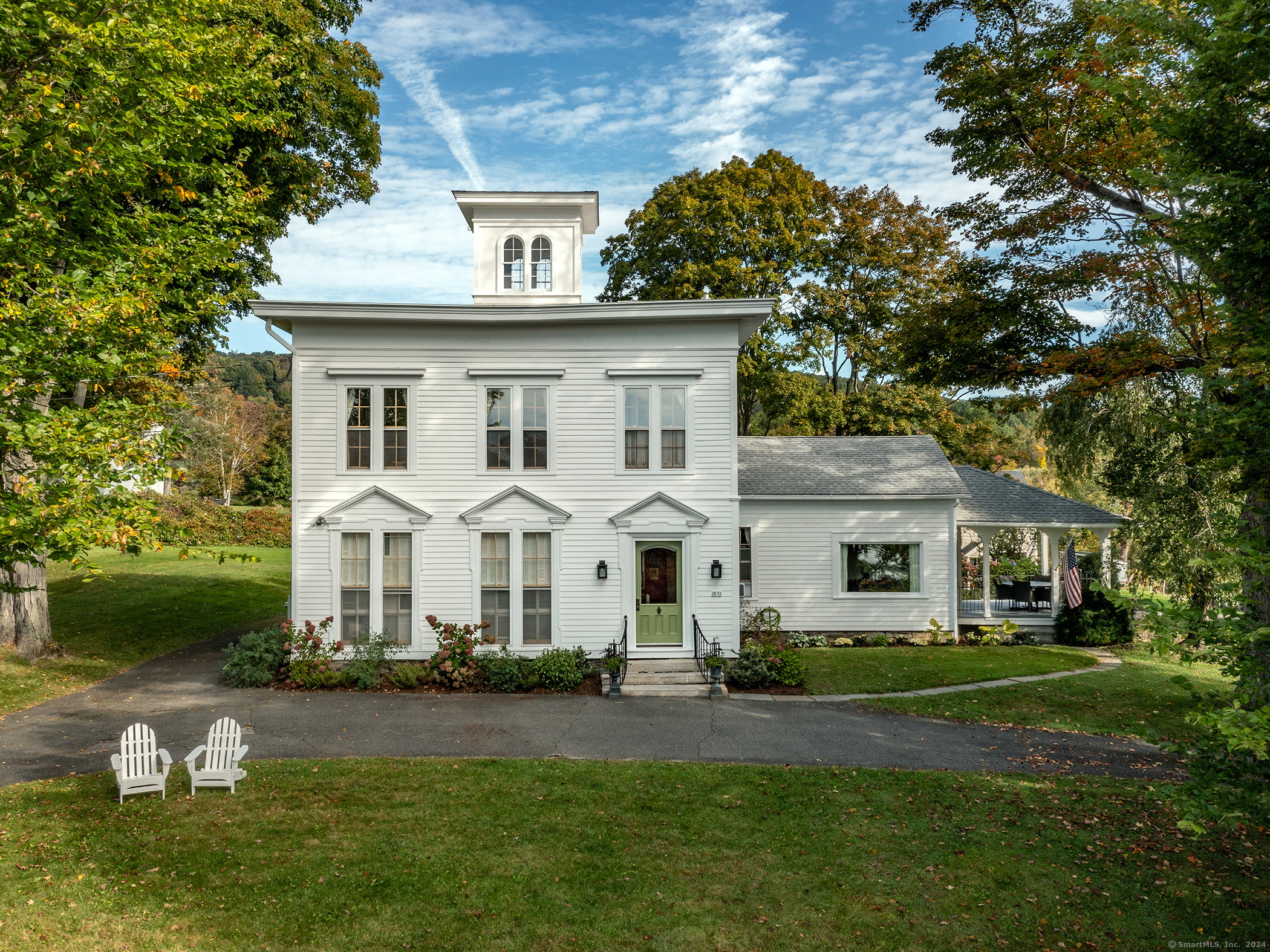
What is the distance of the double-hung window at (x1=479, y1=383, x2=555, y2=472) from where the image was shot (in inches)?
644

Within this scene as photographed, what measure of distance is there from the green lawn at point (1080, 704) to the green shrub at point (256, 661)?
1281 centimetres

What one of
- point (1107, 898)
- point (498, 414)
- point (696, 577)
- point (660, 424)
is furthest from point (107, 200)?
point (1107, 898)

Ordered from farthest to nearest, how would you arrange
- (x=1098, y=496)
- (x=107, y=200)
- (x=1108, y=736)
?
(x=1098, y=496)
(x=1108, y=736)
(x=107, y=200)

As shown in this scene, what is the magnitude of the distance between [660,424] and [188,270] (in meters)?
9.93

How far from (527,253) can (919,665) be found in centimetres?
1426

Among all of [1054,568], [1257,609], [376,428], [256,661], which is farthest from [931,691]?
[256,661]

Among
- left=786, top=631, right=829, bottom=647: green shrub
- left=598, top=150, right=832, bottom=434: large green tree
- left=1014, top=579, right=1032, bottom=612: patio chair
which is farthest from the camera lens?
left=598, top=150, right=832, bottom=434: large green tree

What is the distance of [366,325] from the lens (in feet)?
52.7

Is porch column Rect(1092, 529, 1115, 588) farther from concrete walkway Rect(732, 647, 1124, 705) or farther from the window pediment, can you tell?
the window pediment

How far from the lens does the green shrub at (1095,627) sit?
66.2 ft

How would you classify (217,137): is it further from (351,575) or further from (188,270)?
(351,575)

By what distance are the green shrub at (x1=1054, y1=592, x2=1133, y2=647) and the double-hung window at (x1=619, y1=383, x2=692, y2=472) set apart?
42.9 ft

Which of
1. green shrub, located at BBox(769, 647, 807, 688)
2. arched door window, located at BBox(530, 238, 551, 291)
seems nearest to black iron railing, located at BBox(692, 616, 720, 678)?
green shrub, located at BBox(769, 647, 807, 688)

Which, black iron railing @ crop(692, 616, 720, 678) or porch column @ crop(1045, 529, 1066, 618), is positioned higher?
porch column @ crop(1045, 529, 1066, 618)
